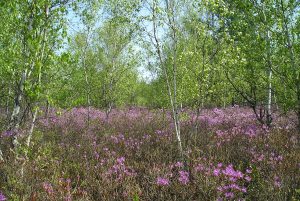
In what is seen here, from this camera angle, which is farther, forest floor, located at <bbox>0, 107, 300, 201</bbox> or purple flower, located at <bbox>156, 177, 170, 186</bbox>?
purple flower, located at <bbox>156, 177, 170, 186</bbox>

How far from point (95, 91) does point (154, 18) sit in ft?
55.5

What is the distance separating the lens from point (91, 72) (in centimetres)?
2034

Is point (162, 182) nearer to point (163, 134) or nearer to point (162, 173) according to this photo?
point (162, 173)

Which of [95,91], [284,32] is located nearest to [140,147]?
[284,32]

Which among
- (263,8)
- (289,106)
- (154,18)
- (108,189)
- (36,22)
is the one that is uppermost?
(263,8)

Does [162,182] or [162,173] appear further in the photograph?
[162,173]

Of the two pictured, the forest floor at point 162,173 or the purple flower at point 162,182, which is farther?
the purple flower at point 162,182

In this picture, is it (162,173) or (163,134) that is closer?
(162,173)

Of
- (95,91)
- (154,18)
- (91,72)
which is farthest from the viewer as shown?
(95,91)

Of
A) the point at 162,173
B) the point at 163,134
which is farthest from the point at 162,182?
the point at 163,134

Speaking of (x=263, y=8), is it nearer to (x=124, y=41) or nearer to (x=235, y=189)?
(x=235, y=189)

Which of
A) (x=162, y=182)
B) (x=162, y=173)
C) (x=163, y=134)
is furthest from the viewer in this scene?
(x=163, y=134)

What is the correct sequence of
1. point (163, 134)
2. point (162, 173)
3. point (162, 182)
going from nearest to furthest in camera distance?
1. point (162, 182)
2. point (162, 173)
3. point (163, 134)

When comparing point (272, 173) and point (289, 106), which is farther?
point (289, 106)
